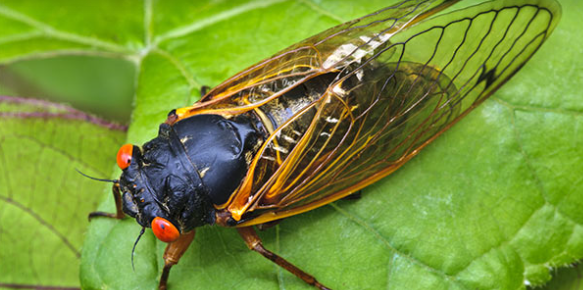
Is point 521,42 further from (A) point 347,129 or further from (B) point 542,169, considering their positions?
(A) point 347,129

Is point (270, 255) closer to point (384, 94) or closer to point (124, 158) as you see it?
point (124, 158)

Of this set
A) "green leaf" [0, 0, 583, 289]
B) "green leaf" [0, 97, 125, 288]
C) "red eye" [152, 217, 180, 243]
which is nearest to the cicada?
"red eye" [152, 217, 180, 243]

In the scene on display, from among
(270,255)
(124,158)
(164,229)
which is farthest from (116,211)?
(270,255)

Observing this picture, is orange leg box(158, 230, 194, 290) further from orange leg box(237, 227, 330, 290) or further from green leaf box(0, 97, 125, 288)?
green leaf box(0, 97, 125, 288)

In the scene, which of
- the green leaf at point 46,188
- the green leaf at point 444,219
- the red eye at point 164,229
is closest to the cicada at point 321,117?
the red eye at point 164,229

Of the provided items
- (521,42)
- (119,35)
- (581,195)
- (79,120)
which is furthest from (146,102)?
(581,195)

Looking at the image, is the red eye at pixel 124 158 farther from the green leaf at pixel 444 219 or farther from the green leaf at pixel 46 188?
the green leaf at pixel 46 188

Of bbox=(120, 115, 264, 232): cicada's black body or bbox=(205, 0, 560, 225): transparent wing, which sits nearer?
bbox=(120, 115, 264, 232): cicada's black body
